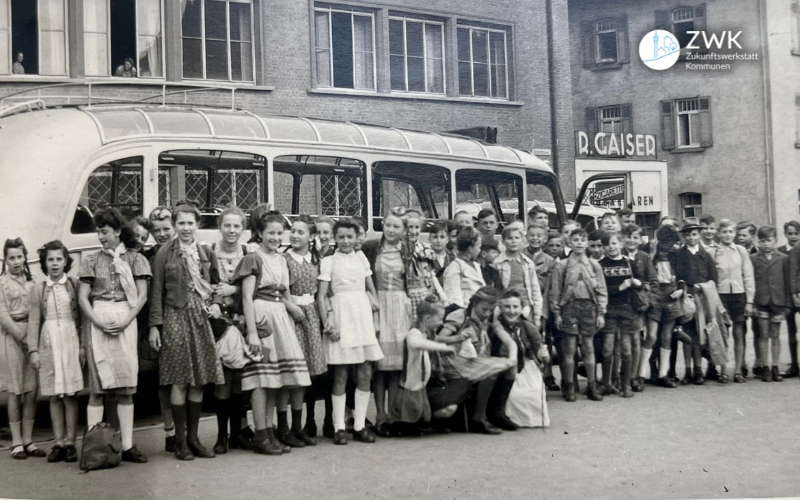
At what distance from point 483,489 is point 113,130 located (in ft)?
10.6

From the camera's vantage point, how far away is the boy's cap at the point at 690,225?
7015mm

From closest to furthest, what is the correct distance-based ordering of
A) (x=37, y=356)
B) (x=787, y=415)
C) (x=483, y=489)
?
(x=483, y=489), (x=37, y=356), (x=787, y=415)

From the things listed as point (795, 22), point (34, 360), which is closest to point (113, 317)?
point (34, 360)

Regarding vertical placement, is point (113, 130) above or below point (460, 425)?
above

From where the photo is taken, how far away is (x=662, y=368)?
6797 mm

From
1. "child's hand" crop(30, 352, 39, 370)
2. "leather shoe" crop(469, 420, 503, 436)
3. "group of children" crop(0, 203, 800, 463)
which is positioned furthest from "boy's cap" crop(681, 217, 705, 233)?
"child's hand" crop(30, 352, 39, 370)

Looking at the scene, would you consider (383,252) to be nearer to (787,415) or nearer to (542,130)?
(542,130)

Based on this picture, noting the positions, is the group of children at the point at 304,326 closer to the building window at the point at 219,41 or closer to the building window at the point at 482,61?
the building window at the point at 482,61

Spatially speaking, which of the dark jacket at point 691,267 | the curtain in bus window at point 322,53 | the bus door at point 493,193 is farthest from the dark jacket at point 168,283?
the dark jacket at point 691,267

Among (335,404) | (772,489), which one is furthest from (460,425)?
(772,489)

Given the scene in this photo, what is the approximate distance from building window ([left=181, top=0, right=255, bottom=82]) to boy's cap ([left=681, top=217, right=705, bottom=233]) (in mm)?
3648

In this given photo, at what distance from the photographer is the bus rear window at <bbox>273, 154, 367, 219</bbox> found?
19.9ft

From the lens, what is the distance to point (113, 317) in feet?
14.9

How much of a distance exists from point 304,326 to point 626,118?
4130mm
